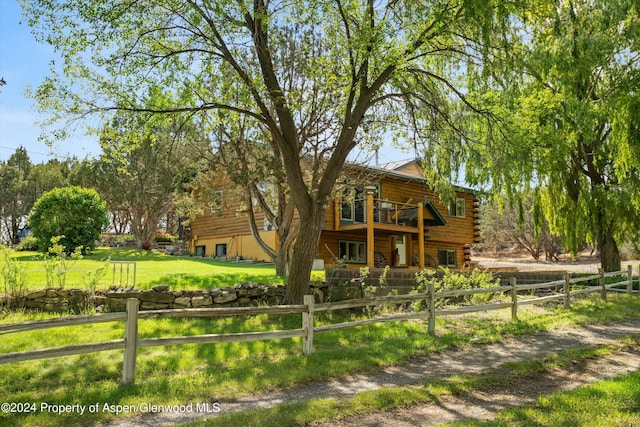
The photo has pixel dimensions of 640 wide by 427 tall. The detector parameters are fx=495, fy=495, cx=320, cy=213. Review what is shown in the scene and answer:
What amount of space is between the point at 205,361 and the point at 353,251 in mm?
19111

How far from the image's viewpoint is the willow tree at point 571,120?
1144 cm

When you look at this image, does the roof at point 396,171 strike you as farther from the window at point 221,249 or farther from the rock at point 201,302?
the rock at point 201,302

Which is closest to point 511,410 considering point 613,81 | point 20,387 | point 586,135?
point 20,387

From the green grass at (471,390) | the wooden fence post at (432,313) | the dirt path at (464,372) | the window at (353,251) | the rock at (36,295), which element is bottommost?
the dirt path at (464,372)

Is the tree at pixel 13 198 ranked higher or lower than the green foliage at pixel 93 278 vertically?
higher

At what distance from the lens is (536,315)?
1348cm

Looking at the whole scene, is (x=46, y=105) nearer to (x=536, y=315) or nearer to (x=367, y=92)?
(x=367, y=92)

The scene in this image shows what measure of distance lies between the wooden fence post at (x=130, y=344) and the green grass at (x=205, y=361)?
0.15 metres

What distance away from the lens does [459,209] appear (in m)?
31.9

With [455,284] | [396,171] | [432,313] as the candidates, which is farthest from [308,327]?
[396,171]

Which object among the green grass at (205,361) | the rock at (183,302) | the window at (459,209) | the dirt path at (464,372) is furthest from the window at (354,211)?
the dirt path at (464,372)

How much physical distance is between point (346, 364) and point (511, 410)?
280 cm

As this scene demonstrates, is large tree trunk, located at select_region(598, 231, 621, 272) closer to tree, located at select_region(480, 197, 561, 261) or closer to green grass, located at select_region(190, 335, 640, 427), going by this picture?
green grass, located at select_region(190, 335, 640, 427)

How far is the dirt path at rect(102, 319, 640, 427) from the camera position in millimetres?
5570
